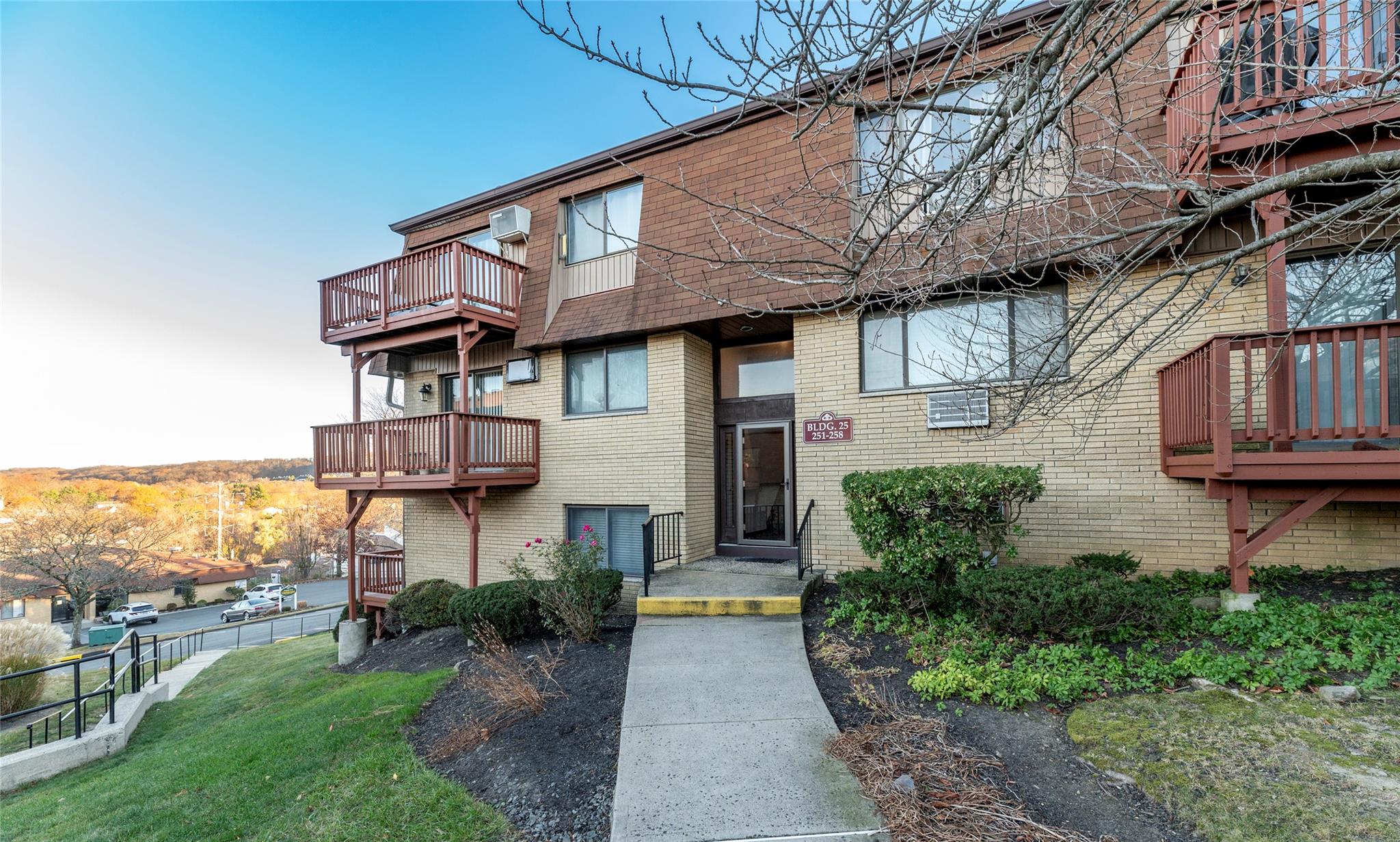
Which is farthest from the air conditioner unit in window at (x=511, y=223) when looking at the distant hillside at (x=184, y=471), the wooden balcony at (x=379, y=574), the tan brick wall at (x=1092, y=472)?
the distant hillside at (x=184, y=471)

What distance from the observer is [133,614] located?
35156mm

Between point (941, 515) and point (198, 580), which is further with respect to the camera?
point (198, 580)

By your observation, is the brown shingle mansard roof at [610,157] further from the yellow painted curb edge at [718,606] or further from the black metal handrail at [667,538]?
the yellow painted curb edge at [718,606]

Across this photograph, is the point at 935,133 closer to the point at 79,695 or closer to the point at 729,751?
the point at 729,751

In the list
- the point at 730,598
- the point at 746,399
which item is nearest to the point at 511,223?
the point at 746,399

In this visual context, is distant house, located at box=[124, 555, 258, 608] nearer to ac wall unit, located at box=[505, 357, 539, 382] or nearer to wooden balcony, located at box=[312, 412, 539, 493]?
wooden balcony, located at box=[312, 412, 539, 493]

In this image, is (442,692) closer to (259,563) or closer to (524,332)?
(524,332)

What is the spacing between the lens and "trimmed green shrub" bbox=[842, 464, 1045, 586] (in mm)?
5504

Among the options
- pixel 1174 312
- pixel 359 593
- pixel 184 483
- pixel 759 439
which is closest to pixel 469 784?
pixel 759 439

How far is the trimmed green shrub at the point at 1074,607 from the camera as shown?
4664 mm

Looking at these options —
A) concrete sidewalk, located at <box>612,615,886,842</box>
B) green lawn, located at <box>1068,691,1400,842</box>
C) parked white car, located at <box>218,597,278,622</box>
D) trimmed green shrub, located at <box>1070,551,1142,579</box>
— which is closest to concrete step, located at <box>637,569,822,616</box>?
concrete sidewalk, located at <box>612,615,886,842</box>

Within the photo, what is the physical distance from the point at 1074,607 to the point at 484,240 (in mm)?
11720

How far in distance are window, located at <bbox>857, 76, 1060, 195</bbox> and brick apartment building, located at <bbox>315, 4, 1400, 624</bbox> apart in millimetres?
524

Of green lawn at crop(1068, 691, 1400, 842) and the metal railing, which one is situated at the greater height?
green lawn at crop(1068, 691, 1400, 842)
